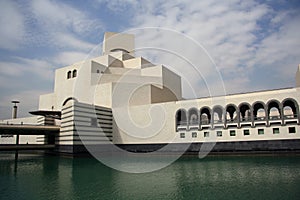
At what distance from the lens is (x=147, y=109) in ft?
128

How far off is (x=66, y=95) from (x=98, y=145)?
592 inches

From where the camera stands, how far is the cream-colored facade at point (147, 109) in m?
31.7

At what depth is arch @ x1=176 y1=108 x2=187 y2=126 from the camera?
121ft

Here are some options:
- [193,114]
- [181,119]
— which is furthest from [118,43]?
[193,114]

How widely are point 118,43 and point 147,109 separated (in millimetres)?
22960

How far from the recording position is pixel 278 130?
3039 centimetres

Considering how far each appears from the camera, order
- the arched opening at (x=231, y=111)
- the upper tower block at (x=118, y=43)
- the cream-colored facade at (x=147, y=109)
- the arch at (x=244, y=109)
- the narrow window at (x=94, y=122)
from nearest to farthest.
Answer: the cream-colored facade at (x=147, y=109)
the arch at (x=244, y=109)
the arched opening at (x=231, y=111)
the narrow window at (x=94, y=122)
the upper tower block at (x=118, y=43)

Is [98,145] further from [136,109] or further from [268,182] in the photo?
[268,182]

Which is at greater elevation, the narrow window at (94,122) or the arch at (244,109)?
the arch at (244,109)

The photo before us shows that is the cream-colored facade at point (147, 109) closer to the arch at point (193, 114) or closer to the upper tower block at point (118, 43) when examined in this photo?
the arch at point (193, 114)

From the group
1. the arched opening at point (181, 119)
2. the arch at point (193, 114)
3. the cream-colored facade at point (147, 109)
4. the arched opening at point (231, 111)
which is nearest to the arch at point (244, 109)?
the cream-colored facade at point (147, 109)

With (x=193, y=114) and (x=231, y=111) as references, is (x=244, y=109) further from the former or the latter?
(x=193, y=114)

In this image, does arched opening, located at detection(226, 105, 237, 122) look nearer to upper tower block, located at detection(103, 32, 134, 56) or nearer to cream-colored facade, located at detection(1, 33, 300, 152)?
cream-colored facade, located at detection(1, 33, 300, 152)

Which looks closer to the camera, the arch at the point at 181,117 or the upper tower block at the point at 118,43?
the arch at the point at 181,117
